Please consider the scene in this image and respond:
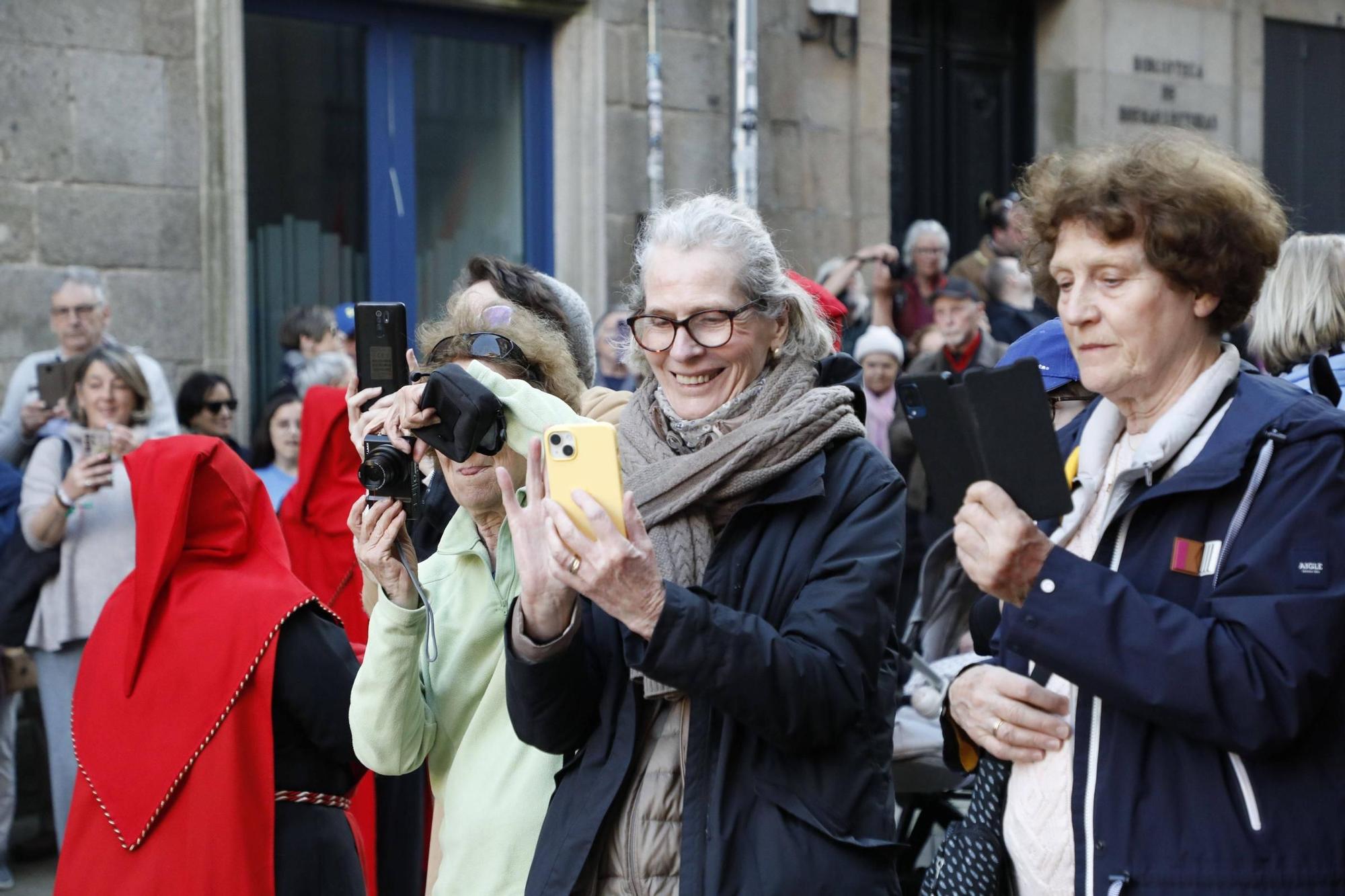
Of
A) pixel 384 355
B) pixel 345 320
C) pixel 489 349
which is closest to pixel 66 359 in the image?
pixel 345 320

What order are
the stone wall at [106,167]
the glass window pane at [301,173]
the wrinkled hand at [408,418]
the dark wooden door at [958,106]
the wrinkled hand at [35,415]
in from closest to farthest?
the wrinkled hand at [408,418]
the wrinkled hand at [35,415]
the stone wall at [106,167]
the glass window pane at [301,173]
the dark wooden door at [958,106]

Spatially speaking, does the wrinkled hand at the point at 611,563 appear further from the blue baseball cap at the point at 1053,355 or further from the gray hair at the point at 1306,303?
the gray hair at the point at 1306,303

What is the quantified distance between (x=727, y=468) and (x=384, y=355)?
726 mm

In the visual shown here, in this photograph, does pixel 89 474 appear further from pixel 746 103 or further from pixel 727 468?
pixel 746 103

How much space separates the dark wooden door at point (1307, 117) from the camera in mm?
12523

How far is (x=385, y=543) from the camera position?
9.57 feet

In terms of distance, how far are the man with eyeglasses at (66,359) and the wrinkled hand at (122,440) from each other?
0.36 m

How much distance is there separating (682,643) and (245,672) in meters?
1.42

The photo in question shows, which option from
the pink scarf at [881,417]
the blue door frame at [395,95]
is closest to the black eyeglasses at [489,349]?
the pink scarf at [881,417]

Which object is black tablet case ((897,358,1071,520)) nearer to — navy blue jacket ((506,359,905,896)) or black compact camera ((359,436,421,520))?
navy blue jacket ((506,359,905,896))

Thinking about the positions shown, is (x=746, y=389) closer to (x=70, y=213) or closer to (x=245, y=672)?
(x=245, y=672)

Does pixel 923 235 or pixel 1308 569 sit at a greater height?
pixel 923 235

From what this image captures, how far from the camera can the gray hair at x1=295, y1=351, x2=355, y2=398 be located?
7.03 meters

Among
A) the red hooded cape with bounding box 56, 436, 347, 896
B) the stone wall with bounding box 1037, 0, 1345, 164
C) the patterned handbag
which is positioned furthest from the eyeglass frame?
the stone wall with bounding box 1037, 0, 1345, 164
